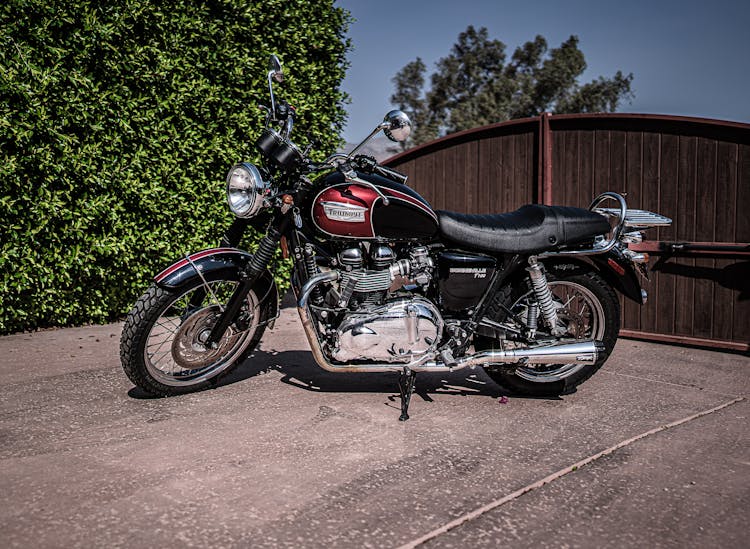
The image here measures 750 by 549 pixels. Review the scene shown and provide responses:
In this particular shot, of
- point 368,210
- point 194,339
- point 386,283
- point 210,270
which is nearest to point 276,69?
point 368,210

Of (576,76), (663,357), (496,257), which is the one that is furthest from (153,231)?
(576,76)

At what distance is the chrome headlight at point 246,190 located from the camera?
3.50 m

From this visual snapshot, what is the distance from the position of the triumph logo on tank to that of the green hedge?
76.2 inches

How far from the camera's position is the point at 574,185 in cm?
623

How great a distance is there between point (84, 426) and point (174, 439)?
57 cm

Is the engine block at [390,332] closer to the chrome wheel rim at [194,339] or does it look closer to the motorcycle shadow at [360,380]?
the motorcycle shadow at [360,380]

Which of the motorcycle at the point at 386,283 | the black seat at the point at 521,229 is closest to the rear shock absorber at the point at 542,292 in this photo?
the motorcycle at the point at 386,283

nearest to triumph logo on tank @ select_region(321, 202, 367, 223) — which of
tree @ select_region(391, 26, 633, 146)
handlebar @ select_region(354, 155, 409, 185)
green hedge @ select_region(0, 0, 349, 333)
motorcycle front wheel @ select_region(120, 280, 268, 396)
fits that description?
handlebar @ select_region(354, 155, 409, 185)

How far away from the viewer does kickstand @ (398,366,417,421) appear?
138 inches

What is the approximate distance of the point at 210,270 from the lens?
3.67 metres

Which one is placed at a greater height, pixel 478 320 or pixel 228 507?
pixel 478 320

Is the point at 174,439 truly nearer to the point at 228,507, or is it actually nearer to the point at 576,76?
the point at 228,507

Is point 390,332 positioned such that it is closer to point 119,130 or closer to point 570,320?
point 570,320

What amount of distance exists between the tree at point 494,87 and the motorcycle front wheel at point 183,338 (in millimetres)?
27886
